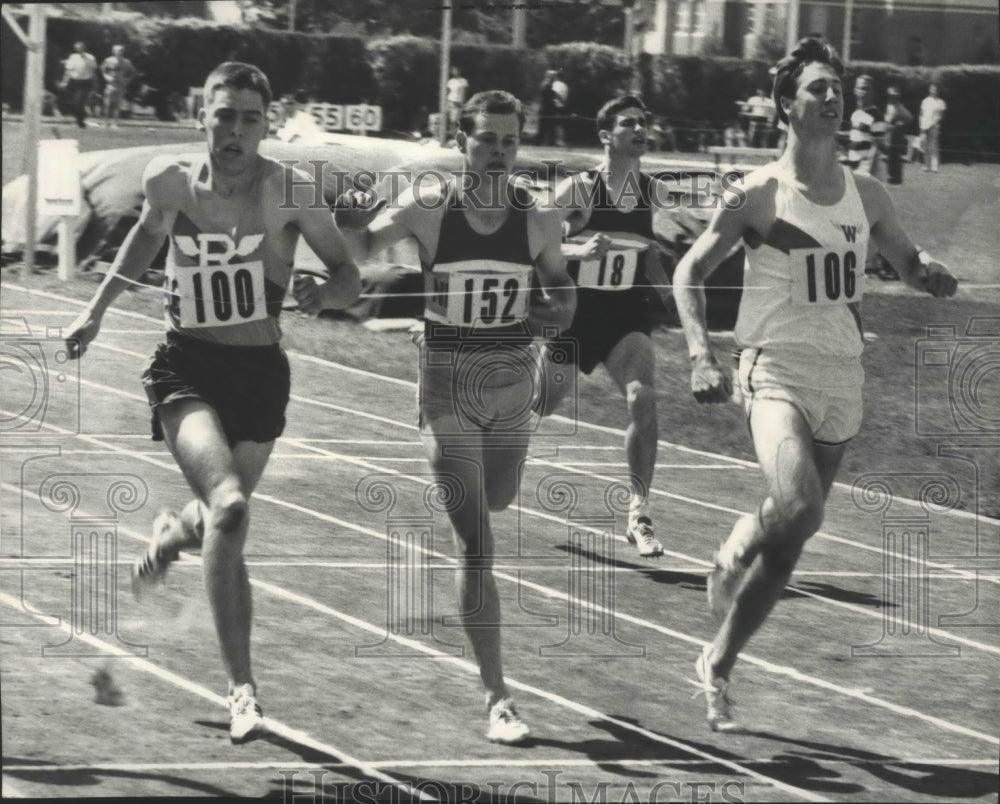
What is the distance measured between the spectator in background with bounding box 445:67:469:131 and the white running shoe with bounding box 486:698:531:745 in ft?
5.86

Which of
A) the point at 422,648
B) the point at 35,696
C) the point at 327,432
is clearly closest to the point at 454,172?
the point at 327,432

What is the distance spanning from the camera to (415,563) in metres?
5.74

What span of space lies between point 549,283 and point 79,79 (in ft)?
5.11

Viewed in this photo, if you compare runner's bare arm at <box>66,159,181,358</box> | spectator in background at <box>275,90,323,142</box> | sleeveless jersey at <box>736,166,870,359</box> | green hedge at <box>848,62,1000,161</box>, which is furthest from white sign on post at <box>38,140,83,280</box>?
green hedge at <box>848,62,1000,161</box>

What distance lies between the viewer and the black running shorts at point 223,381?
17.0 feet

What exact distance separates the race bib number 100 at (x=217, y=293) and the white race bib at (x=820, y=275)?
160cm

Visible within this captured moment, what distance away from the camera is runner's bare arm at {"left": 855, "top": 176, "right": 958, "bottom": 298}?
5.48m

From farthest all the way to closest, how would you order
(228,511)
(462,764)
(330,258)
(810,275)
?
(810,275) → (330,258) → (462,764) → (228,511)

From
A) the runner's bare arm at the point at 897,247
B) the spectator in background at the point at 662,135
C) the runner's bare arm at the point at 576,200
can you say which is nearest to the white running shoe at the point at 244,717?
the runner's bare arm at the point at 576,200

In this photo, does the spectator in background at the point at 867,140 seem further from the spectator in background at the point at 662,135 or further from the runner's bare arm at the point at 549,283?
the runner's bare arm at the point at 549,283

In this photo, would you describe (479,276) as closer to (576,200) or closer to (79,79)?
(576,200)

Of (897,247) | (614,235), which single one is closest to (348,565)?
(614,235)

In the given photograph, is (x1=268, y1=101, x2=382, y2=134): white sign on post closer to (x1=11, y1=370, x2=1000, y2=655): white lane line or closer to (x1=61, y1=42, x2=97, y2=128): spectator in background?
(x1=61, y1=42, x2=97, y2=128): spectator in background

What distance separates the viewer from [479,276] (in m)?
5.32
